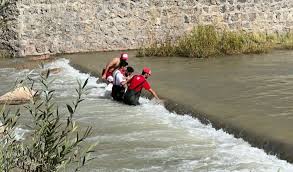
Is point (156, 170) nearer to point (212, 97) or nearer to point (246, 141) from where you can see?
point (246, 141)

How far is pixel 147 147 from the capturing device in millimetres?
6191

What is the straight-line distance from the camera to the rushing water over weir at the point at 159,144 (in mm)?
5449

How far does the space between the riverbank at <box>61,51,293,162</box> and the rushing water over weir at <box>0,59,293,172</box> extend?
16 centimetres

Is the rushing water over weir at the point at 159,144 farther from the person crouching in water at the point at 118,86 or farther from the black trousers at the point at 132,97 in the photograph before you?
the person crouching in water at the point at 118,86

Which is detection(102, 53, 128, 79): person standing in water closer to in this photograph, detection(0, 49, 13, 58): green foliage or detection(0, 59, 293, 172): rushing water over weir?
detection(0, 59, 293, 172): rushing water over weir

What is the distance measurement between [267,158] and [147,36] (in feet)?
36.8

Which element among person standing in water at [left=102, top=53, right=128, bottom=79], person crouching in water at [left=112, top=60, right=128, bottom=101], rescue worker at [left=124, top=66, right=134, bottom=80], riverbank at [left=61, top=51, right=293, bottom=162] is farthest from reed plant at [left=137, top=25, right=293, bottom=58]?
person crouching in water at [left=112, top=60, right=128, bottom=101]

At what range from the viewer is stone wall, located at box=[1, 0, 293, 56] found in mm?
15461

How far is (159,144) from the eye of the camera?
6.30 metres

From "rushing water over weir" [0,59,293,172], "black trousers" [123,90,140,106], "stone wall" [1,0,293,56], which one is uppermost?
"stone wall" [1,0,293,56]

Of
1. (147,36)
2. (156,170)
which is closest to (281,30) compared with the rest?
(147,36)

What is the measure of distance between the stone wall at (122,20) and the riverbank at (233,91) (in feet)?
5.13

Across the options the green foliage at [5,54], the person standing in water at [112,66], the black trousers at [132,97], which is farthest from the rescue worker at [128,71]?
the green foliage at [5,54]

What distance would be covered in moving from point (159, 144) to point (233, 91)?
286 cm
